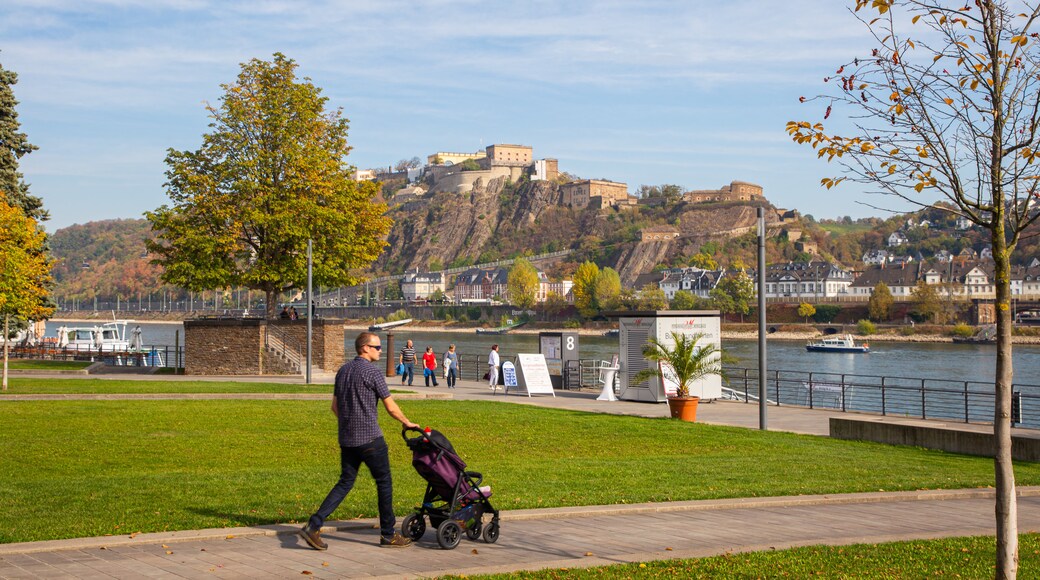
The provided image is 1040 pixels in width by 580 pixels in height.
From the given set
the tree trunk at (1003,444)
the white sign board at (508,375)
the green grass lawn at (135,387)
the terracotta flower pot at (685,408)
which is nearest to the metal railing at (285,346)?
the green grass lawn at (135,387)

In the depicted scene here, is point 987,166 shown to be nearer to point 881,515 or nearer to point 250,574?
point 881,515

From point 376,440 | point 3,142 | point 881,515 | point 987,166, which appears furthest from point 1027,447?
point 3,142

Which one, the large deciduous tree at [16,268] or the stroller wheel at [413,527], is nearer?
the stroller wheel at [413,527]

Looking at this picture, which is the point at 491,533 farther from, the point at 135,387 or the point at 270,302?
the point at 270,302

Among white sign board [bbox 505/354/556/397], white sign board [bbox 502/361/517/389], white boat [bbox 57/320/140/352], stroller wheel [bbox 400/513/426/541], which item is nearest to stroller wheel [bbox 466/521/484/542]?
stroller wheel [bbox 400/513/426/541]

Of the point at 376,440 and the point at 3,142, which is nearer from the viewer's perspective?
the point at 376,440

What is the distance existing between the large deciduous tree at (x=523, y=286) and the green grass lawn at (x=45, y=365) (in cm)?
12797

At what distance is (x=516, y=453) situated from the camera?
15.4 m

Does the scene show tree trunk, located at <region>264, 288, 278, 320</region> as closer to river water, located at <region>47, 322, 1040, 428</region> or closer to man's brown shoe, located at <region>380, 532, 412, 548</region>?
river water, located at <region>47, 322, 1040, 428</region>

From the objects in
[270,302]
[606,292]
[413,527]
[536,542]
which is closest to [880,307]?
[606,292]

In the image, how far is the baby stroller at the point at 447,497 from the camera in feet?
26.9

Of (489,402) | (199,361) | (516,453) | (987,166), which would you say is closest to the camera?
(987,166)

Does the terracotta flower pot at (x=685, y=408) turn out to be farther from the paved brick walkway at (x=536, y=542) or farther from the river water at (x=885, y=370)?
the river water at (x=885, y=370)

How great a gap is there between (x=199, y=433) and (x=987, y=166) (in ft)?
41.7
